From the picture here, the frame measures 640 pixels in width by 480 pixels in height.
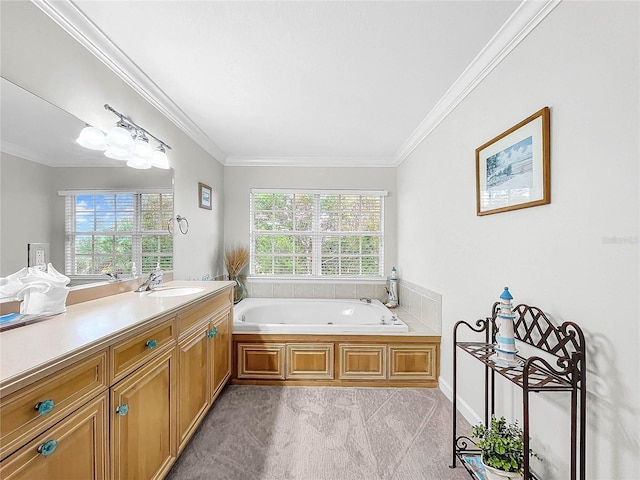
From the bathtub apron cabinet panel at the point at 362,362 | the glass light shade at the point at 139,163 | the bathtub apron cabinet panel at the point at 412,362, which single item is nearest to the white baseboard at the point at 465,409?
the bathtub apron cabinet panel at the point at 412,362

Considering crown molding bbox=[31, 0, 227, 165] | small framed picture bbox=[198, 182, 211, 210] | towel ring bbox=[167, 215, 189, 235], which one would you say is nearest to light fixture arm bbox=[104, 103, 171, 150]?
crown molding bbox=[31, 0, 227, 165]

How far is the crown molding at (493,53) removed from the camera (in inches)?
54.9

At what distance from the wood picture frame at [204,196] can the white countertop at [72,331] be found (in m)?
1.51

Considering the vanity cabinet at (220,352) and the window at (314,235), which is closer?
the vanity cabinet at (220,352)

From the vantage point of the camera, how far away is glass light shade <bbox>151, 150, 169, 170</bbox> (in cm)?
221

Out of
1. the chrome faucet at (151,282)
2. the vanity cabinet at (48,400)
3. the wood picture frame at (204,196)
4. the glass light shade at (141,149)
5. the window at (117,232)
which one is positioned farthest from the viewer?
the wood picture frame at (204,196)

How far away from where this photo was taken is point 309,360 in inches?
108

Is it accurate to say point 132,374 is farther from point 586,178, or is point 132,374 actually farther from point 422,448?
point 586,178

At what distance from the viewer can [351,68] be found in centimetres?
191

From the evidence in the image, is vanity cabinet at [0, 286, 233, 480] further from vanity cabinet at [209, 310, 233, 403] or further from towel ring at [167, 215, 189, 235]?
towel ring at [167, 215, 189, 235]

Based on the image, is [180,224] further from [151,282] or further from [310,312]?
[310,312]

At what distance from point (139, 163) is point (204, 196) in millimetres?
1156

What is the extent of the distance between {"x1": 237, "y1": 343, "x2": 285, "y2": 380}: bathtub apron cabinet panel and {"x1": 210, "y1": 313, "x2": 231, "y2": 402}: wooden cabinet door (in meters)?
0.17

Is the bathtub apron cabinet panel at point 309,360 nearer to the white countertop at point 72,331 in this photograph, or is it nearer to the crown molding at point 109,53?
the white countertop at point 72,331
